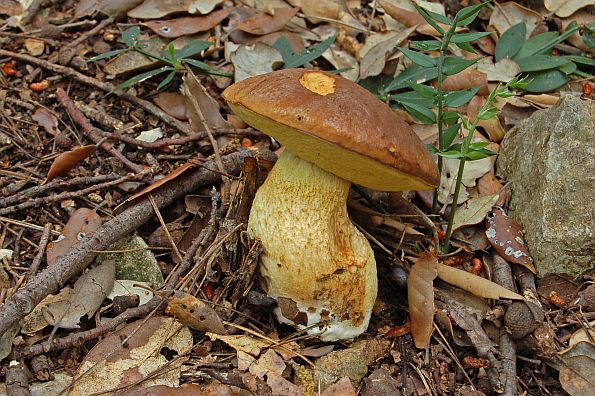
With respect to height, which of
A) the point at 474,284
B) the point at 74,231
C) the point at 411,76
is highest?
the point at 411,76

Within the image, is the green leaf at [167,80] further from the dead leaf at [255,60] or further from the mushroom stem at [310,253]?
the mushroom stem at [310,253]

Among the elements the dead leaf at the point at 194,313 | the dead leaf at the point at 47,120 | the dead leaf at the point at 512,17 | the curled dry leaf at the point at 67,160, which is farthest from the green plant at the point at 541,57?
the dead leaf at the point at 47,120

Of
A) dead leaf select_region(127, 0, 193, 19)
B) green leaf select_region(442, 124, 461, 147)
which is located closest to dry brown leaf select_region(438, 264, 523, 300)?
green leaf select_region(442, 124, 461, 147)

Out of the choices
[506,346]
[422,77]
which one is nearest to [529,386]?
[506,346]

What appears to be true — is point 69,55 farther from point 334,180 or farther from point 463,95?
point 463,95

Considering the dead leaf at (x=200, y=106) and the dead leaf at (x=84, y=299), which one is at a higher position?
the dead leaf at (x=200, y=106)

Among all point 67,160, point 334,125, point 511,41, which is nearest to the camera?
point 334,125

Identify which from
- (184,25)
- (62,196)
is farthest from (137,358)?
(184,25)

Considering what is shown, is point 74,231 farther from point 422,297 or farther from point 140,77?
point 422,297
